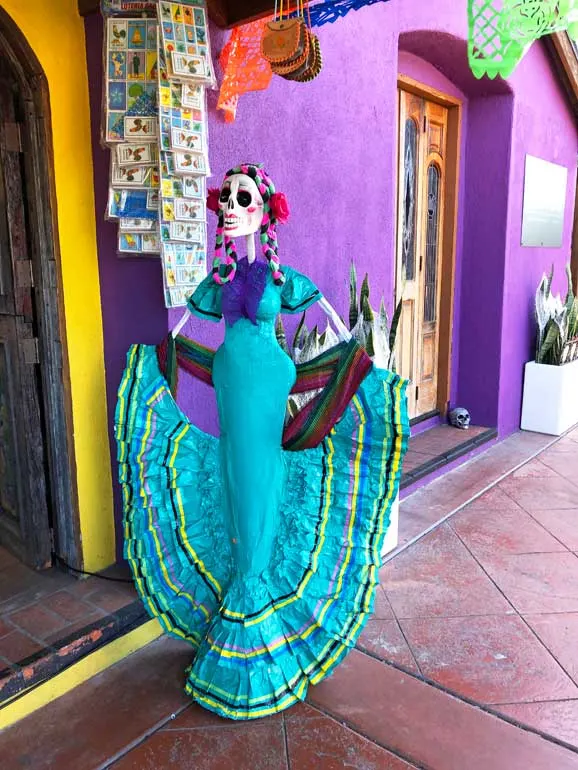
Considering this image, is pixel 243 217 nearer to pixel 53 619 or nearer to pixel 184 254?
pixel 184 254

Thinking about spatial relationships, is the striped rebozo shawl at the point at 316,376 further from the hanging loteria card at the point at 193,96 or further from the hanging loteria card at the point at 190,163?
the hanging loteria card at the point at 193,96

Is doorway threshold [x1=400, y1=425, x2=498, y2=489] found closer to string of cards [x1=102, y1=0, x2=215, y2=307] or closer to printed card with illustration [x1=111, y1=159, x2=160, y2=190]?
string of cards [x1=102, y1=0, x2=215, y2=307]

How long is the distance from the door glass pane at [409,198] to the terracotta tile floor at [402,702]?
243cm

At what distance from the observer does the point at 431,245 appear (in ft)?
16.5

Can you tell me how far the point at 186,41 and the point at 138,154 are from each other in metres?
0.40

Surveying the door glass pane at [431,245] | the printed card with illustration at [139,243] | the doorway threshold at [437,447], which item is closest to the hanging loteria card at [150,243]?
the printed card with illustration at [139,243]

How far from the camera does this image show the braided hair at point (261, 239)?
1.91 meters

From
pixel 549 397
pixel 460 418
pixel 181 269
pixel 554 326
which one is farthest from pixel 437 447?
pixel 181 269

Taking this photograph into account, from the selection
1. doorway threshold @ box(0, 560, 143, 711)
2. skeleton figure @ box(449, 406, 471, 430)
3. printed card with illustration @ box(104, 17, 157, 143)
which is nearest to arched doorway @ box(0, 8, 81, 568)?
doorway threshold @ box(0, 560, 143, 711)

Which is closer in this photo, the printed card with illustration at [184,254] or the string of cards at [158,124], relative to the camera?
the string of cards at [158,124]

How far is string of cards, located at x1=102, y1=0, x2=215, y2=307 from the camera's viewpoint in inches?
84.2

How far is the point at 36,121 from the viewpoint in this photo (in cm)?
232

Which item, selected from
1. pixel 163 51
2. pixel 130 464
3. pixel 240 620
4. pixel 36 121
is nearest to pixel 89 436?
pixel 130 464

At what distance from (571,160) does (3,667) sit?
20.0ft
